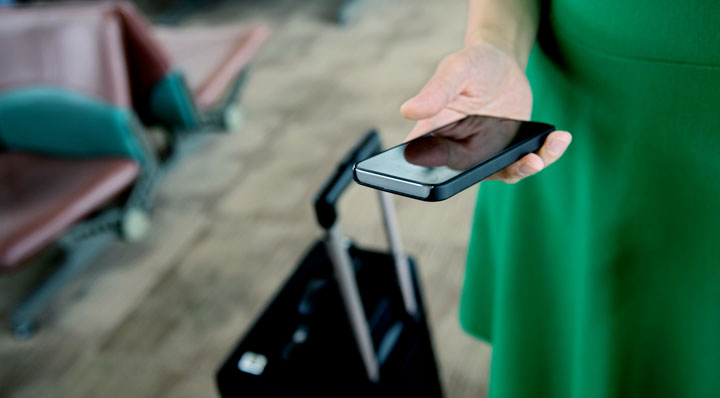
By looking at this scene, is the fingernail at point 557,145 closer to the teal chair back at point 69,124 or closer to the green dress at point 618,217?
the green dress at point 618,217

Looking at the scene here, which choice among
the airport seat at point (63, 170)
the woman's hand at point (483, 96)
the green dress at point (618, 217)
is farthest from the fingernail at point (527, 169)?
the airport seat at point (63, 170)

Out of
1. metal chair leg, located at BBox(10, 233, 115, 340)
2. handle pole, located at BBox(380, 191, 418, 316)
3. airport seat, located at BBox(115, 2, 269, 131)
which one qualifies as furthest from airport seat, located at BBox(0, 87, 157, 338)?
handle pole, located at BBox(380, 191, 418, 316)

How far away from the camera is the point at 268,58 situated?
3.19 m

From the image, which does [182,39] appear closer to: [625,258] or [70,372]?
[70,372]

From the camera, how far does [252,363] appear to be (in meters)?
0.98

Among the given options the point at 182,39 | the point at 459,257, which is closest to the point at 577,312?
the point at 459,257

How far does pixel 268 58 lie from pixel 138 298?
184cm

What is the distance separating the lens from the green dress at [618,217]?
0.49m

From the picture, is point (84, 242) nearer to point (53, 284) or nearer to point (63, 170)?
point (53, 284)

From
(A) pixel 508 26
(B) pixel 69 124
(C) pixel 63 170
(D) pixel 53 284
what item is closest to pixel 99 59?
(B) pixel 69 124

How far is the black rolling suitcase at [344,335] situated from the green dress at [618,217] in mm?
257

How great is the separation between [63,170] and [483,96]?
1.59 m

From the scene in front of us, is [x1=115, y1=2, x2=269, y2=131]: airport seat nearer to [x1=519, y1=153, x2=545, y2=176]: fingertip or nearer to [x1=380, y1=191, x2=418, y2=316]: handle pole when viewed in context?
[x1=380, y1=191, x2=418, y2=316]: handle pole

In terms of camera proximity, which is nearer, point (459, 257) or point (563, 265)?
point (563, 265)
